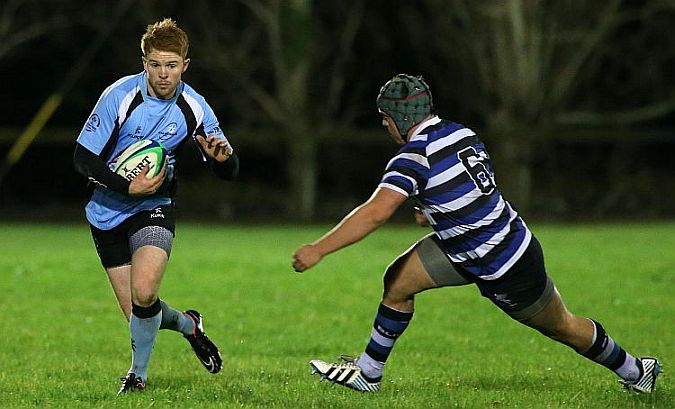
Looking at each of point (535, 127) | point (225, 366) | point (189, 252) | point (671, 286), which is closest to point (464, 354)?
point (225, 366)

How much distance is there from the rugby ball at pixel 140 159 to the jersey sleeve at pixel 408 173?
1.40 meters

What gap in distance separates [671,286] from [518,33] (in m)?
13.3

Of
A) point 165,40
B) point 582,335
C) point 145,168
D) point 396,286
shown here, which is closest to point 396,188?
point 396,286

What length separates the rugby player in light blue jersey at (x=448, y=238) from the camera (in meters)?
7.54

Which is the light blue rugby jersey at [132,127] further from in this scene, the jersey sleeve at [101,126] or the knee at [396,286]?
the knee at [396,286]

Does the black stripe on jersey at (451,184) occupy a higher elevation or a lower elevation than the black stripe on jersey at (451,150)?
lower

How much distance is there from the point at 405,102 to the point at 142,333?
206 centimetres

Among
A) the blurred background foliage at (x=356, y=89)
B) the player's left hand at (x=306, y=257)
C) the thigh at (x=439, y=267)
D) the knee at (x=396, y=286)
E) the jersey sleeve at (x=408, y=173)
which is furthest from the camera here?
the blurred background foliage at (x=356, y=89)

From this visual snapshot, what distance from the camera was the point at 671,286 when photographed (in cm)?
1527

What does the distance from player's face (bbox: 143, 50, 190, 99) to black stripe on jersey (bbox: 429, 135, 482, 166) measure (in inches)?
63.7

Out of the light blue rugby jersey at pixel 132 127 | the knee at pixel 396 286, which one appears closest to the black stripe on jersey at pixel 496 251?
the knee at pixel 396 286

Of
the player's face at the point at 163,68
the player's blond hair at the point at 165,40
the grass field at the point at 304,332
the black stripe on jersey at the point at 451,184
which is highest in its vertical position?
the player's blond hair at the point at 165,40

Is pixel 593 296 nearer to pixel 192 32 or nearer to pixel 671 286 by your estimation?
pixel 671 286

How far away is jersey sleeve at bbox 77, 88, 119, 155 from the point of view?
8.13 m
